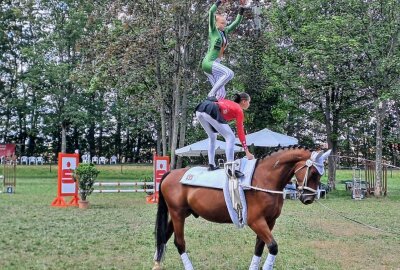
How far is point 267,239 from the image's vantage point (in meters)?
6.20

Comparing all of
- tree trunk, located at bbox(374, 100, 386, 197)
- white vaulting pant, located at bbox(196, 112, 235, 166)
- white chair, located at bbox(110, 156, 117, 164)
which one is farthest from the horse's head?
white chair, located at bbox(110, 156, 117, 164)

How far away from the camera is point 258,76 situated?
25.3 metres

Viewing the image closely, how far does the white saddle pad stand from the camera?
260 inches

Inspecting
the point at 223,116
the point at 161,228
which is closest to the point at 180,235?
the point at 161,228

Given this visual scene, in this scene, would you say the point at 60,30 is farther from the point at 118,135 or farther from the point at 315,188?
the point at 315,188

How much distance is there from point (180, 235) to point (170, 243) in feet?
9.68

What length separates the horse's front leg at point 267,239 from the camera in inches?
242

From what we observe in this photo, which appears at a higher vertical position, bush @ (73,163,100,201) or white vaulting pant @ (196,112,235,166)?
white vaulting pant @ (196,112,235,166)

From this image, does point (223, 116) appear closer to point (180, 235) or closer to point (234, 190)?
point (234, 190)

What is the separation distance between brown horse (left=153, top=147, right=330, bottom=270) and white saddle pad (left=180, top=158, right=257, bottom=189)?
0.20ft

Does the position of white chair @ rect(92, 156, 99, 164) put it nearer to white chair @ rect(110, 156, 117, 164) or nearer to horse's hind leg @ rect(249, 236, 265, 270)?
white chair @ rect(110, 156, 117, 164)

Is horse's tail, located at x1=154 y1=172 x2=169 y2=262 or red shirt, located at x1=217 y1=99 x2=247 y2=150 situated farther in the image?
horse's tail, located at x1=154 y1=172 x2=169 y2=262

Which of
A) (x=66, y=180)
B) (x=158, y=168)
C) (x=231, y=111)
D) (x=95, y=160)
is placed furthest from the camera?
(x=95, y=160)

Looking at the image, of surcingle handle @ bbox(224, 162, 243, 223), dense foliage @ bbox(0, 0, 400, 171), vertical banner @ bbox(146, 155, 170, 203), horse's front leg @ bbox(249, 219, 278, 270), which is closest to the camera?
horse's front leg @ bbox(249, 219, 278, 270)
